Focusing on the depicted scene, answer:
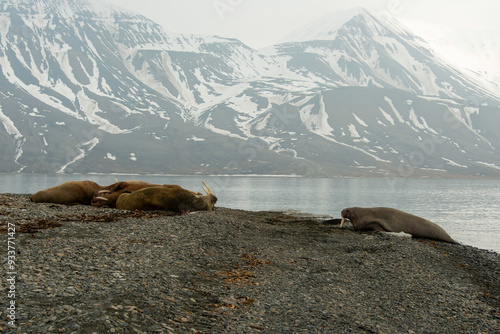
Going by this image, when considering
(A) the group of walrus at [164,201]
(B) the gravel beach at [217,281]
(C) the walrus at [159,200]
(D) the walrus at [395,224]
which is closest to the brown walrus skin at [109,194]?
(A) the group of walrus at [164,201]

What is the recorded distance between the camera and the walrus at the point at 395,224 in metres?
25.5

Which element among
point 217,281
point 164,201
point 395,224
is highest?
point 164,201

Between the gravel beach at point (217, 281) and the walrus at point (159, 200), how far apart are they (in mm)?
3312

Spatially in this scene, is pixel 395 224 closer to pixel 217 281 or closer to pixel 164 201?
pixel 164 201

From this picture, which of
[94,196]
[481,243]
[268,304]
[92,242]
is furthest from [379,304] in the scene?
[481,243]

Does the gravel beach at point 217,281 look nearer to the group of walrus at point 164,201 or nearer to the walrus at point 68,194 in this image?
the group of walrus at point 164,201

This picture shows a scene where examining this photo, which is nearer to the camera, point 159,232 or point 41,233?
point 41,233

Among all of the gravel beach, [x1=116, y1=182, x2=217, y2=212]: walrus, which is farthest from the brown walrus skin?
the gravel beach

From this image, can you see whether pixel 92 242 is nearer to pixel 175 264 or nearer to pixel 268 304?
pixel 175 264

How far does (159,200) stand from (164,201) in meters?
0.27

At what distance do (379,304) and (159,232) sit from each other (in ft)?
27.8

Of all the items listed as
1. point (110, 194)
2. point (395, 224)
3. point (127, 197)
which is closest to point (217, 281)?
point (127, 197)

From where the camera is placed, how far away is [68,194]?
81.4ft

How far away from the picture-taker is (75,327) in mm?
7062
